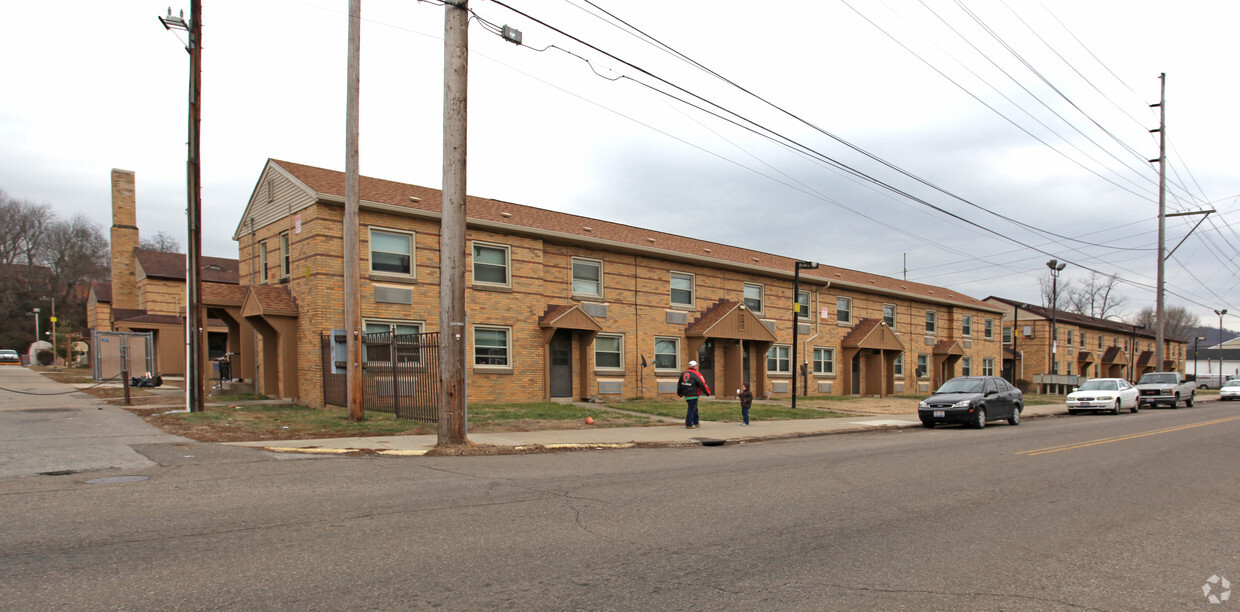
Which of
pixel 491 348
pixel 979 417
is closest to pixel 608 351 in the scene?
pixel 491 348

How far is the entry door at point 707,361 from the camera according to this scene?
27969 millimetres

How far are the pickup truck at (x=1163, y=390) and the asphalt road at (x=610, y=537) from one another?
2642cm

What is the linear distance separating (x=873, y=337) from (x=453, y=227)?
2782 centimetres

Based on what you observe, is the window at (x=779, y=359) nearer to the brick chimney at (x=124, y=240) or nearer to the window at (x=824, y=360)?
the window at (x=824, y=360)

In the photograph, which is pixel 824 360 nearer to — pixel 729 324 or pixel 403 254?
pixel 729 324

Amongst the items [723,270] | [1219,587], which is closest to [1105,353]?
[723,270]

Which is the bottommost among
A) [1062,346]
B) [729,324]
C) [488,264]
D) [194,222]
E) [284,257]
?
[1062,346]

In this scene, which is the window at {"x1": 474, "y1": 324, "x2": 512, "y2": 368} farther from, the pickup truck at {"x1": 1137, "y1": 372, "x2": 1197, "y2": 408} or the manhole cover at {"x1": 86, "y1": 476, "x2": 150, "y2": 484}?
the pickup truck at {"x1": 1137, "y1": 372, "x2": 1197, "y2": 408}

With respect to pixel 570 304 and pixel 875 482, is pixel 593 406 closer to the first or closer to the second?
pixel 570 304

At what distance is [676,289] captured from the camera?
2758 centimetres

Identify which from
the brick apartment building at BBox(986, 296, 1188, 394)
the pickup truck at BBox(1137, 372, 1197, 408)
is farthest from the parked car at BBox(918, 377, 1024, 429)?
the brick apartment building at BBox(986, 296, 1188, 394)

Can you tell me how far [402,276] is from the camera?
20.2m

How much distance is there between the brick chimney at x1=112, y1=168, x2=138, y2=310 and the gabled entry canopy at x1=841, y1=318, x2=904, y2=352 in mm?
36818

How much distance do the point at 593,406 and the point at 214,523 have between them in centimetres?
1622
